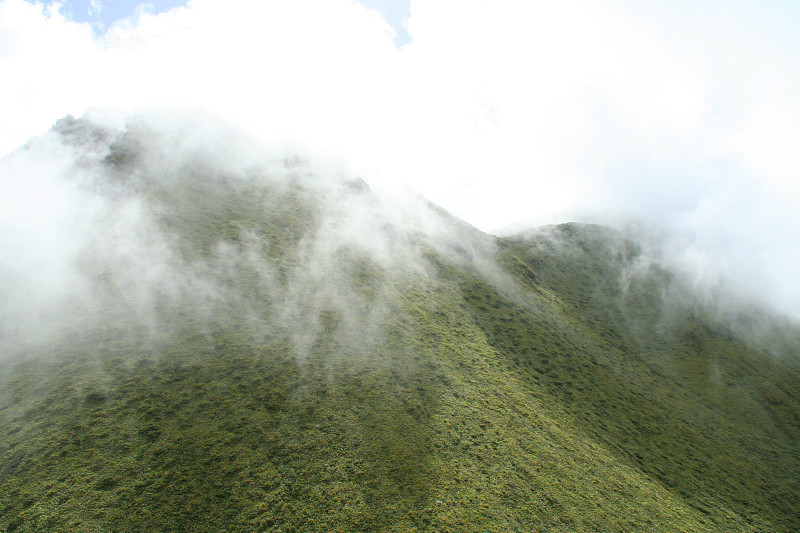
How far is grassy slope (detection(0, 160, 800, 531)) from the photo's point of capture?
3216 cm

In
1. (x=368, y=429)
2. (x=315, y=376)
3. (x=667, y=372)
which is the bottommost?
(x=368, y=429)

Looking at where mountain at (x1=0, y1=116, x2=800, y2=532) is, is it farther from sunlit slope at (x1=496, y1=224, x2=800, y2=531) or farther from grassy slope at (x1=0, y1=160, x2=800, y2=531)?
sunlit slope at (x1=496, y1=224, x2=800, y2=531)

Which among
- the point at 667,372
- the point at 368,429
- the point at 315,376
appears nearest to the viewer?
Answer: the point at 368,429

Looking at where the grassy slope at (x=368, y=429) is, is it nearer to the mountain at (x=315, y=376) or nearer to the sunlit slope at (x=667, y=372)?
the mountain at (x=315, y=376)

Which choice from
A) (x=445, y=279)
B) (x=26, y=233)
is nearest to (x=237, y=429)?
(x=26, y=233)

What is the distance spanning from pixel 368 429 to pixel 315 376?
32.8 feet

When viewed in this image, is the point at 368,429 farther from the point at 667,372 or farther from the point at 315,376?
the point at 667,372

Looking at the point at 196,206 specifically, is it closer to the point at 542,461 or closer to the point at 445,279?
the point at 445,279

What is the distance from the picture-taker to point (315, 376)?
48.8m

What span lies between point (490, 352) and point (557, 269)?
6849 cm

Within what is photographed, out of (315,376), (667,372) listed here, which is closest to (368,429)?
(315,376)

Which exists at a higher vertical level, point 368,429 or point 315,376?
point 315,376

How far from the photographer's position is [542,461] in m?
45.2

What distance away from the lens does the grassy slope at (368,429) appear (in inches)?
1266
